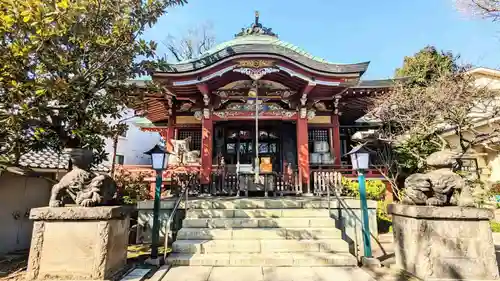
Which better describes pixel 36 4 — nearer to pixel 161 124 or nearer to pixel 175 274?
pixel 175 274

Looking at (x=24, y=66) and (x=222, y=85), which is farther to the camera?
(x=222, y=85)

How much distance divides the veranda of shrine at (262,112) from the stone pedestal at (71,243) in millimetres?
4422

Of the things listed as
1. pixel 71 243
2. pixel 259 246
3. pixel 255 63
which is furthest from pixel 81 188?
pixel 255 63

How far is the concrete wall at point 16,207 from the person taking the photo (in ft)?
22.5

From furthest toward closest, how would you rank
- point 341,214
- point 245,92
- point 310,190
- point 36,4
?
point 245,92 < point 310,190 < point 341,214 < point 36,4

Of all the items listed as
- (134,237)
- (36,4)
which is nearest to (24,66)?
(36,4)

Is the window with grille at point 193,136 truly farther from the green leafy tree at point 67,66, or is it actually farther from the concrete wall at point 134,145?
the concrete wall at point 134,145

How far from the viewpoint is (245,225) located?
568cm

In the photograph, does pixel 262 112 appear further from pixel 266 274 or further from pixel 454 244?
pixel 454 244

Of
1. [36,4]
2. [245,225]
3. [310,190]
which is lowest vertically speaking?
[245,225]

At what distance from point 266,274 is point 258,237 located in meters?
1.16

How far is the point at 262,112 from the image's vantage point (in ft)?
31.9

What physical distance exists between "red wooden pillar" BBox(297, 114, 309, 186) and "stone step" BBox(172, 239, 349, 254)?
12.3ft

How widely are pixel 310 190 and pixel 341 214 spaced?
283 centimetres
